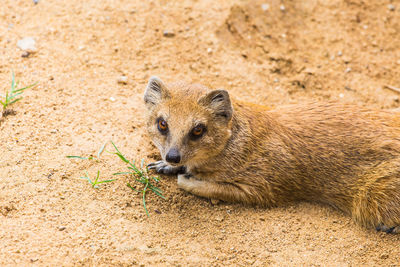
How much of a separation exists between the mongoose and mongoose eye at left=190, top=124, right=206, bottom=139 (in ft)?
0.30

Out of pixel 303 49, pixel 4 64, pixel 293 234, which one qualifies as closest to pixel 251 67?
pixel 303 49

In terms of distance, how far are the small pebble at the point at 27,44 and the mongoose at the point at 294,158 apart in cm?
268

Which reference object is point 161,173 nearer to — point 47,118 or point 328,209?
point 47,118

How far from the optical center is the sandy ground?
4.96 meters

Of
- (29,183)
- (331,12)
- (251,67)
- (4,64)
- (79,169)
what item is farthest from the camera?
(331,12)

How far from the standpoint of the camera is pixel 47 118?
6.15 meters

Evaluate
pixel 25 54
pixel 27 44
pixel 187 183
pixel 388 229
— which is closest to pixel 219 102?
pixel 187 183

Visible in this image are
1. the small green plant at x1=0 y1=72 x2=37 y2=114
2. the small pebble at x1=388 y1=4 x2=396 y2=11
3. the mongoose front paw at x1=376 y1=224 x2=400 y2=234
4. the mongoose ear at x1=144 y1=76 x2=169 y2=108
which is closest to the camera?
the mongoose ear at x1=144 y1=76 x2=169 y2=108

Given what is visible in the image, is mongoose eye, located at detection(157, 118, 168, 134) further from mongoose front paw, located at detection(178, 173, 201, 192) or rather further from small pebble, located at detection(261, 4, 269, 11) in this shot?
small pebble, located at detection(261, 4, 269, 11)

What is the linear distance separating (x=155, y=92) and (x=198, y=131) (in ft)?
2.73

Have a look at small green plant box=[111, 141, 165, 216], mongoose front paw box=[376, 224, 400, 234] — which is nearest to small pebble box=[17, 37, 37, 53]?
small green plant box=[111, 141, 165, 216]

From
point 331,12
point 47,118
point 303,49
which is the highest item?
point 331,12

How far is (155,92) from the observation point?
18.4ft

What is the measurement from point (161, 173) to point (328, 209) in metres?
2.38
